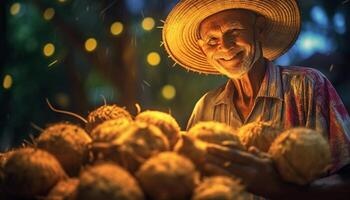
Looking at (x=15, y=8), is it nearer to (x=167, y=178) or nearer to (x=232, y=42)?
(x=232, y=42)

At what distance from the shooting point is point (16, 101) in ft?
20.6

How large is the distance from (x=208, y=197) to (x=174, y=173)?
13cm

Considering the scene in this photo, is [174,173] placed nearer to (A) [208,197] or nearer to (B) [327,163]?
(A) [208,197]

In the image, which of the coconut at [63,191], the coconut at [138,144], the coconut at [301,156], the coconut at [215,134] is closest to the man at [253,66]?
the coconut at [301,156]

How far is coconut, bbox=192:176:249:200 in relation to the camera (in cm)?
131

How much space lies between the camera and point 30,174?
1468 mm

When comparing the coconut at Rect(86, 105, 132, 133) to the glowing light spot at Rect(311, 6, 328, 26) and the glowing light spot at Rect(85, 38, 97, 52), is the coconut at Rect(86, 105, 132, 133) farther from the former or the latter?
the glowing light spot at Rect(311, 6, 328, 26)

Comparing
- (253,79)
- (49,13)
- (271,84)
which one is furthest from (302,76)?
(49,13)

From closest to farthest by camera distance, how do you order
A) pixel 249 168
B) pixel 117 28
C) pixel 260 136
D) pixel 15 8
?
pixel 249 168
pixel 260 136
pixel 117 28
pixel 15 8

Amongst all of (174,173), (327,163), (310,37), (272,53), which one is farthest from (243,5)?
(310,37)

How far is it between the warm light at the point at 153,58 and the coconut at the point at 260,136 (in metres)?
4.08

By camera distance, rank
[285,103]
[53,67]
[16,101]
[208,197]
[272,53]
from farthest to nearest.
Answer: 1. [16,101]
2. [53,67]
3. [272,53]
4. [285,103]
5. [208,197]

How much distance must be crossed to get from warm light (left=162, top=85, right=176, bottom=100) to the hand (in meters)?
4.78

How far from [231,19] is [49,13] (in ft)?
10.0
